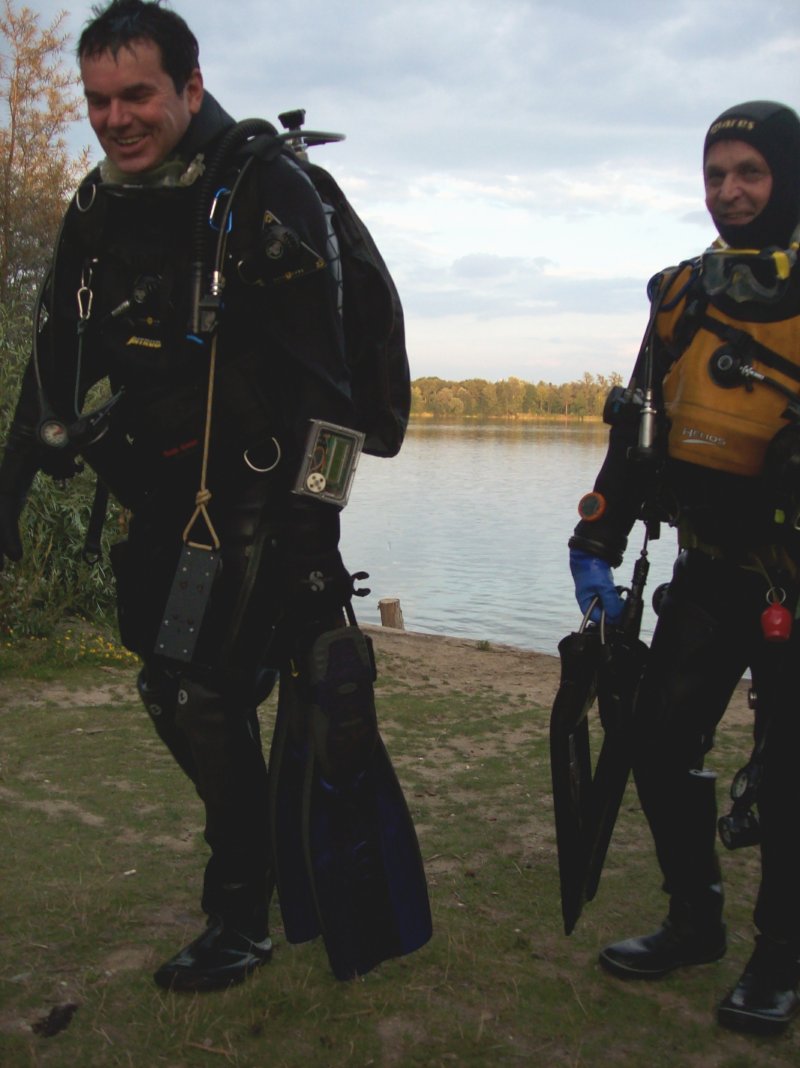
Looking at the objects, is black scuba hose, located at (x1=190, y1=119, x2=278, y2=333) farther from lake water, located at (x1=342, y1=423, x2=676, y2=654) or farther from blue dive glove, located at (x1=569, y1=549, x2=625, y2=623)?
lake water, located at (x1=342, y1=423, x2=676, y2=654)

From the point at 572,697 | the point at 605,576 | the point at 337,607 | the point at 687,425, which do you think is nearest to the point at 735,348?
the point at 687,425

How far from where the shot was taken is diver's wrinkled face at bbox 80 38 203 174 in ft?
8.09

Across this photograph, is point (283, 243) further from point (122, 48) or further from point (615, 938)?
point (615, 938)

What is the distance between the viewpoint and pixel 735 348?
2545 mm

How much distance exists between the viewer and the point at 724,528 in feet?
8.66

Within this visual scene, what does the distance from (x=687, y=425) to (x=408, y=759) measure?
103 inches

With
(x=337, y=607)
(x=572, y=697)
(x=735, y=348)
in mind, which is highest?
(x=735, y=348)

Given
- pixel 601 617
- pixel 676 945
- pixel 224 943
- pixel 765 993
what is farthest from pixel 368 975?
pixel 601 617

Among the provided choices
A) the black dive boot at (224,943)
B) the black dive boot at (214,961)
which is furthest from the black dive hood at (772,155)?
the black dive boot at (214,961)

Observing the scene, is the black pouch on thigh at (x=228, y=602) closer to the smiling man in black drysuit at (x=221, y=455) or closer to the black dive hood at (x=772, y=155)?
the smiling man in black drysuit at (x=221, y=455)

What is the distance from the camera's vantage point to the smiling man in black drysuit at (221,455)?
249 cm

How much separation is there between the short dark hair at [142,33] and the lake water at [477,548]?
827 centimetres

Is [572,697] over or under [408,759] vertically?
over

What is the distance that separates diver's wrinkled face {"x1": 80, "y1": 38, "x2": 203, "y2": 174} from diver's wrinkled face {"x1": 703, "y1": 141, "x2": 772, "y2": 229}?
1.34m
